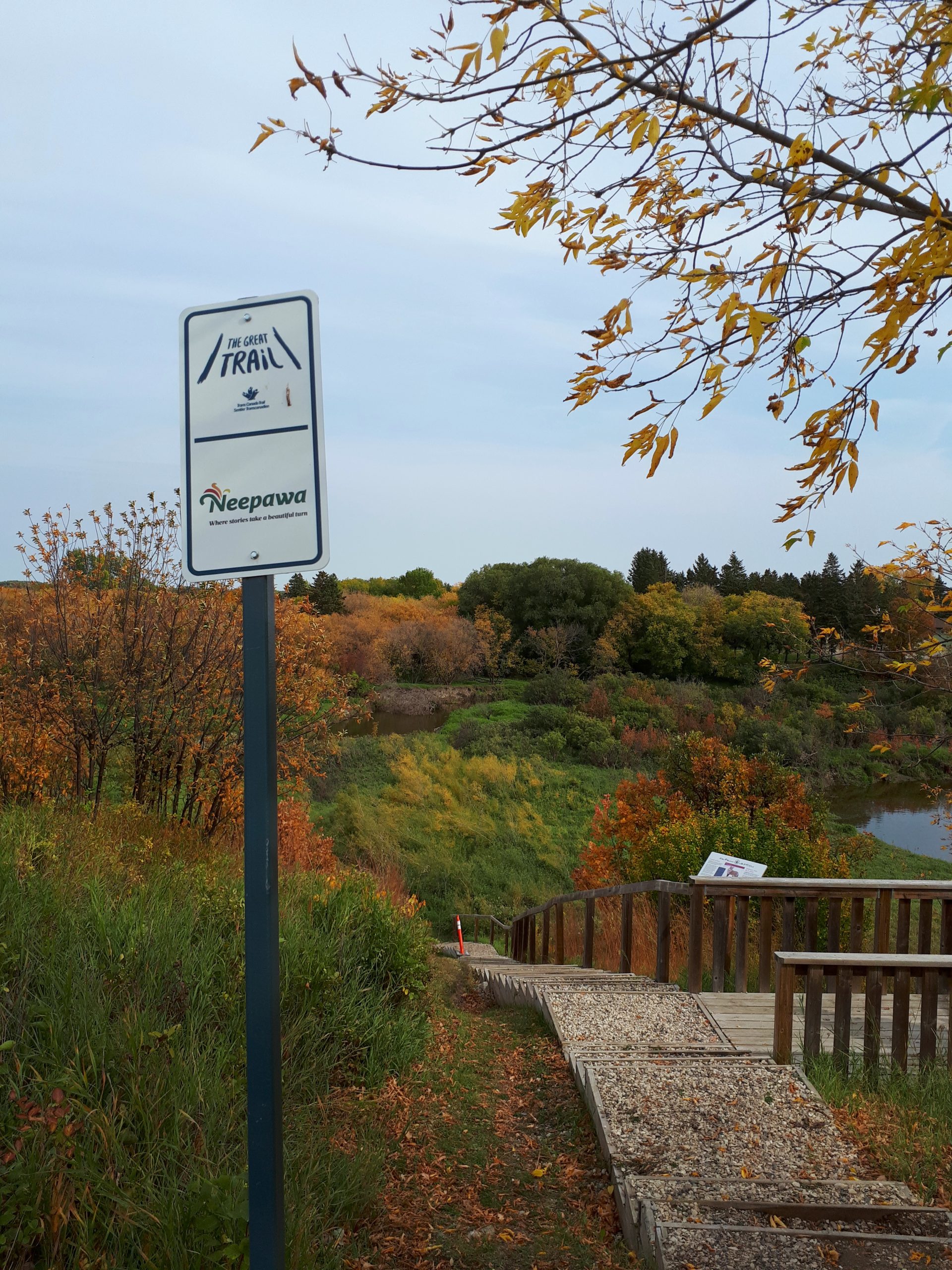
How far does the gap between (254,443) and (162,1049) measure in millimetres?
2505

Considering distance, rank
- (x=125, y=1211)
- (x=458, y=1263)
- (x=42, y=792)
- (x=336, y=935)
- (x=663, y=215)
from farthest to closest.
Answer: (x=42, y=792)
(x=336, y=935)
(x=663, y=215)
(x=458, y=1263)
(x=125, y=1211)

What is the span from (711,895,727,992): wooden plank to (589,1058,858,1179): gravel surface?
1.91 meters

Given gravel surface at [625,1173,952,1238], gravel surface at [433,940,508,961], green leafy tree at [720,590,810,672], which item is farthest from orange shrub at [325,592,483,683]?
gravel surface at [625,1173,952,1238]

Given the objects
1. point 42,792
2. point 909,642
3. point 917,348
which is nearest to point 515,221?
point 917,348

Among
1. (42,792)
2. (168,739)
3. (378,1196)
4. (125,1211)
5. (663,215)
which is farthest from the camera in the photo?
(168,739)

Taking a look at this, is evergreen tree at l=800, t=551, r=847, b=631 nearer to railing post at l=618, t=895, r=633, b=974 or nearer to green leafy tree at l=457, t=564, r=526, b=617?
green leafy tree at l=457, t=564, r=526, b=617

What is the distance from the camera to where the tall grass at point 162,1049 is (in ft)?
8.55

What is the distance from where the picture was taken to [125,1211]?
264 centimetres

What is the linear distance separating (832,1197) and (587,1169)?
112cm

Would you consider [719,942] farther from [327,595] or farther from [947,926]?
[327,595]

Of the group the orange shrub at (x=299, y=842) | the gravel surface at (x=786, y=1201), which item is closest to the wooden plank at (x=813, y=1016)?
the gravel surface at (x=786, y=1201)

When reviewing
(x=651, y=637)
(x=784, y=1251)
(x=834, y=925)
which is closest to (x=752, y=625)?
(x=651, y=637)

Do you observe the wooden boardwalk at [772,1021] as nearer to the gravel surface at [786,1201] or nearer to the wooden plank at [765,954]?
the wooden plank at [765,954]

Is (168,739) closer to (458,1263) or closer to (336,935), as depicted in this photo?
(336,935)
